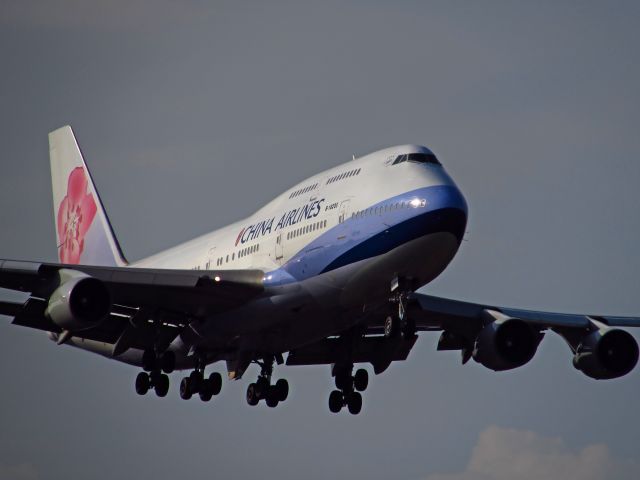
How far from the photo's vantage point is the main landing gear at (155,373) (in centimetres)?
4731

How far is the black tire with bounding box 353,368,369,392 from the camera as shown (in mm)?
50594

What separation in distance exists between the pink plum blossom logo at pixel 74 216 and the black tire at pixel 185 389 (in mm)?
14054

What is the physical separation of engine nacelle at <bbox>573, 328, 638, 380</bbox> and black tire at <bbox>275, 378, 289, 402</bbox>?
1135 cm

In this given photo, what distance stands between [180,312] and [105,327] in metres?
3.81

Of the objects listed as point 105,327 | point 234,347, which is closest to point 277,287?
point 234,347

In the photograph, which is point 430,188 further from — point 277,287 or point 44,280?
→ point 44,280

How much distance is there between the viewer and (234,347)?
154 ft

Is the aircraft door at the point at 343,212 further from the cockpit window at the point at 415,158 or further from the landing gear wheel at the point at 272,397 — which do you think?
the landing gear wheel at the point at 272,397

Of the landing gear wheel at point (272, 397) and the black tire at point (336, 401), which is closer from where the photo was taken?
the landing gear wheel at point (272, 397)

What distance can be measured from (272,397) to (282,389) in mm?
552

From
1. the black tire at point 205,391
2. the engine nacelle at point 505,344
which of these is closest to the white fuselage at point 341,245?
the black tire at point 205,391

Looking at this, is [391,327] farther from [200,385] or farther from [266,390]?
[200,385]

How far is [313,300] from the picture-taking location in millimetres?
41625

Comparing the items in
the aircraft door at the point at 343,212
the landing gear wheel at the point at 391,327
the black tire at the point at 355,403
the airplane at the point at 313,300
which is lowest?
the black tire at the point at 355,403
